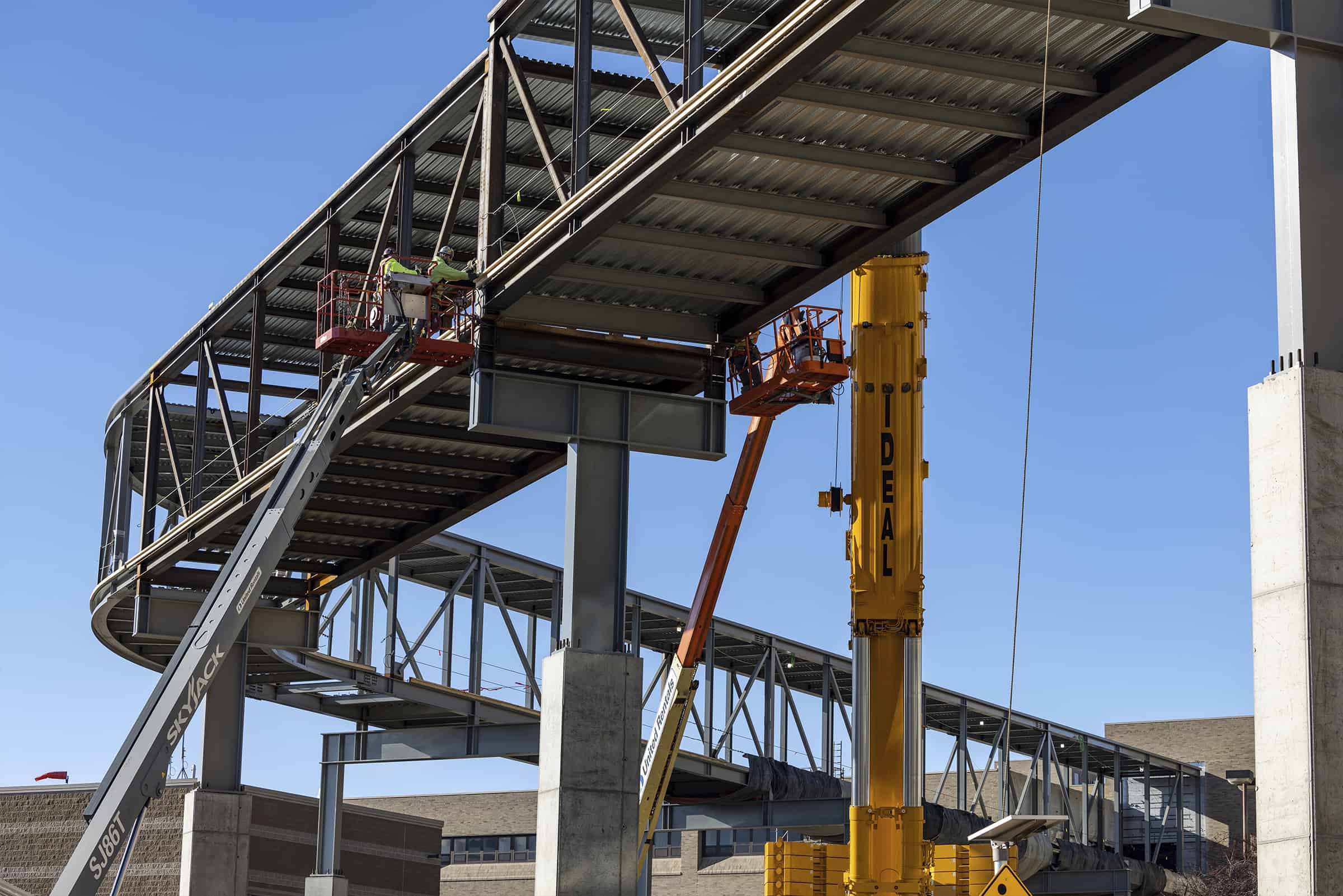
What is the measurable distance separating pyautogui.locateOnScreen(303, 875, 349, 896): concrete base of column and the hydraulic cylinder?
1912 cm

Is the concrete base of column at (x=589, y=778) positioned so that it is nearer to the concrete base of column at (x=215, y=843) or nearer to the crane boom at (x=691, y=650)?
the crane boom at (x=691, y=650)

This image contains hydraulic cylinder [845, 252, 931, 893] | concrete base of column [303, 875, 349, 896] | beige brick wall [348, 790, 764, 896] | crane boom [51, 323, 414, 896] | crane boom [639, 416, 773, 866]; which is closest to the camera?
crane boom [51, 323, 414, 896]

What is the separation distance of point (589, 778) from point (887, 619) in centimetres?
744

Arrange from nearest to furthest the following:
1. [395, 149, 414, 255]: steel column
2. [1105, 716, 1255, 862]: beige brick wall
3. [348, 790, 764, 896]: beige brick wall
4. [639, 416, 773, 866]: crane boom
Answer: [395, 149, 414, 255]: steel column → [639, 416, 773, 866]: crane boom → [348, 790, 764, 896]: beige brick wall → [1105, 716, 1255, 862]: beige brick wall

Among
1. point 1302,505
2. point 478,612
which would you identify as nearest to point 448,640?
point 478,612

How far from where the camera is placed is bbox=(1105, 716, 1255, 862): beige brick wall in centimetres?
7812

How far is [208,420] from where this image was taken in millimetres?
44031

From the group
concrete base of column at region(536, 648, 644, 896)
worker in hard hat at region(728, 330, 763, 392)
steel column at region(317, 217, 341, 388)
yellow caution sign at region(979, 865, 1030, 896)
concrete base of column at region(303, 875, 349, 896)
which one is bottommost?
concrete base of column at region(303, 875, 349, 896)

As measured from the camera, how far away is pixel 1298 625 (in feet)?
37.7

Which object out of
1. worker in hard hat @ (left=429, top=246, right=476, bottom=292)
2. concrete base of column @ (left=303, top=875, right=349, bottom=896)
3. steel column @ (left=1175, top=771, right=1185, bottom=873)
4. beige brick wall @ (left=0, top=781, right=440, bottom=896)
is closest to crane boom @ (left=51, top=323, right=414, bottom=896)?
worker in hard hat @ (left=429, top=246, right=476, bottom=292)

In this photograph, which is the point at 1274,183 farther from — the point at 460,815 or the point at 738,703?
the point at 460,815

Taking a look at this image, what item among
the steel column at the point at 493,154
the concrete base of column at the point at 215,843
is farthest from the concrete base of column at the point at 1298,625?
the concrete base of column at the point at 215,843

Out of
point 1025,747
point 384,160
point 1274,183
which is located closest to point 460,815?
point 1025,747

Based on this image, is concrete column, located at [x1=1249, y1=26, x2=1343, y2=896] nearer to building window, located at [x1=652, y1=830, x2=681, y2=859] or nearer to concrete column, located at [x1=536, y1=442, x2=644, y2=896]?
concrete column, located at [x1=536, y1=442, x2=644, y2=896]
